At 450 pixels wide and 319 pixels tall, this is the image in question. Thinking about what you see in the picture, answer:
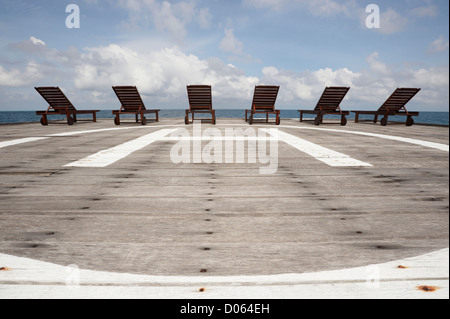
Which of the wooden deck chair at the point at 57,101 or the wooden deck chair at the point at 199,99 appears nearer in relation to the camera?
the wooden deck chair at the point at 57,101

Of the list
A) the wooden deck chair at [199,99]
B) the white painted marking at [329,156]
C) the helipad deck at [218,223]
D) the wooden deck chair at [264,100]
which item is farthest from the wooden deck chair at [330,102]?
the helipad deck at [218,223]

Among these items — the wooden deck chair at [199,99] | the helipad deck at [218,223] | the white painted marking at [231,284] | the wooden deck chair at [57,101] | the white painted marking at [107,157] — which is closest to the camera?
Result: the white painted marking at [231,284]

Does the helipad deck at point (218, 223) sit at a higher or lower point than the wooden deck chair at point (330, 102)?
lower

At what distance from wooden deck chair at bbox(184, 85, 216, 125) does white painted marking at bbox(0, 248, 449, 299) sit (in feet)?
30.7

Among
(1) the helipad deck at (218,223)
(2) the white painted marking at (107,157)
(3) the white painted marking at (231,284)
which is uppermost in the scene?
(2) the white painted marking at (107,157)

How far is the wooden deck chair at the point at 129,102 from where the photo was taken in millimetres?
10164

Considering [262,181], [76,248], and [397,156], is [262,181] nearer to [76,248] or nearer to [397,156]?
[76,248]

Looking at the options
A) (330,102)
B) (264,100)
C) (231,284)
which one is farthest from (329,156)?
(330,102)

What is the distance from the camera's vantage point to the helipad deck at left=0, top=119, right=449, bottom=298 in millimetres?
1215

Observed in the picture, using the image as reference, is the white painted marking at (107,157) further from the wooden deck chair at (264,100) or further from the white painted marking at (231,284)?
the wooden deck chair at (264,100)

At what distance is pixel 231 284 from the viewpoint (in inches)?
45.8

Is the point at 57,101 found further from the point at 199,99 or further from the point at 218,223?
the point at 218,223

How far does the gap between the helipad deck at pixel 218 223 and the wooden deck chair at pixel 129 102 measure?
709 centimetres
